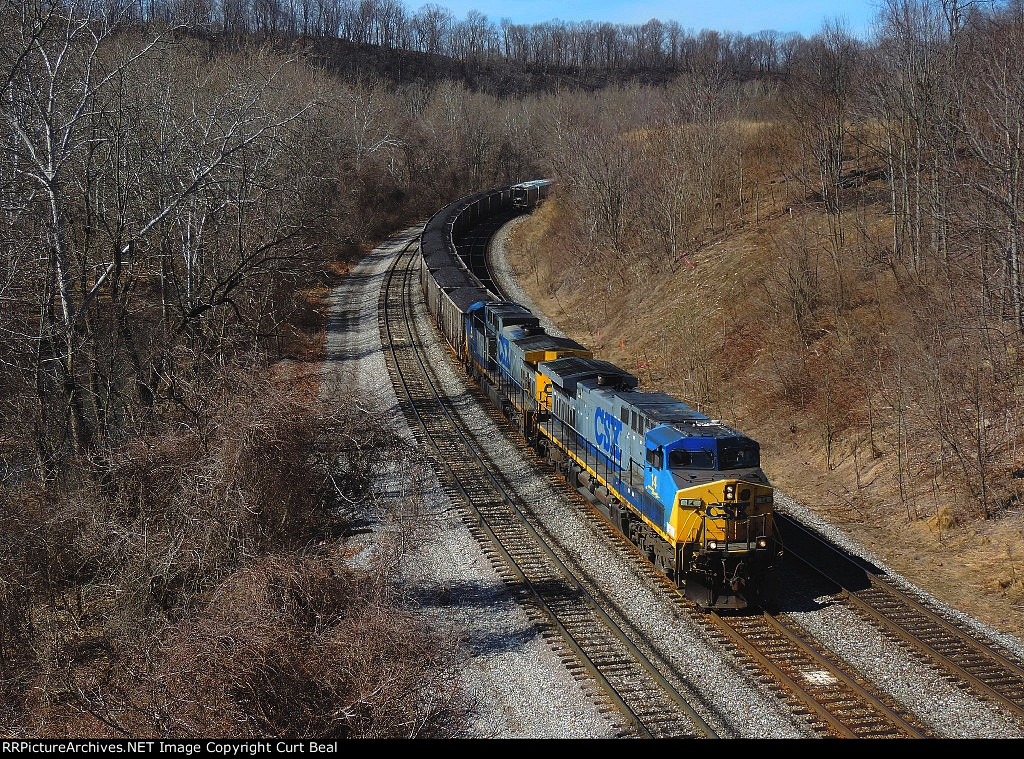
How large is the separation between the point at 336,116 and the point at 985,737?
72378 millimetres

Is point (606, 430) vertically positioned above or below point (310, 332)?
above

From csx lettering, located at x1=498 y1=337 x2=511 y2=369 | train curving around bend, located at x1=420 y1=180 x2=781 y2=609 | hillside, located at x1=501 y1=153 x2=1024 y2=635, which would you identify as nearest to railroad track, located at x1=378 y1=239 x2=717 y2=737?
train curving around bend, located at x1=420 y1=180 x2=781 y2=609

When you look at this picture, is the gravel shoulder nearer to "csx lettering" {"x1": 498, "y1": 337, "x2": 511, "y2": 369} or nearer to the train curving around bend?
the train curving around bend

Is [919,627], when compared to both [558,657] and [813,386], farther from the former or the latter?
[813,386]

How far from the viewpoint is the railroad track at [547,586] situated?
13.4 metres

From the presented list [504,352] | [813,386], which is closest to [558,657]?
[504,352]

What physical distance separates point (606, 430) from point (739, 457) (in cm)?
425

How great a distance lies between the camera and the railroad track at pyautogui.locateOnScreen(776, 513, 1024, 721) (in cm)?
1409

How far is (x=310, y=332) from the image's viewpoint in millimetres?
43656

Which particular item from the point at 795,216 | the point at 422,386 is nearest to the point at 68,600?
the point at 422,386

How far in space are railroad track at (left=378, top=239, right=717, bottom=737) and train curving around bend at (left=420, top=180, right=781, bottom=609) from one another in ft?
5.94

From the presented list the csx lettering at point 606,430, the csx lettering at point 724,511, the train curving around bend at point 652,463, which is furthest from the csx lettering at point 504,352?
the csx lettering at point 724,511

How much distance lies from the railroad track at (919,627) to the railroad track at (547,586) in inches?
190

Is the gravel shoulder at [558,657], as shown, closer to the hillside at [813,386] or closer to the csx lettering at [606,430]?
the hillside at [813,386]
